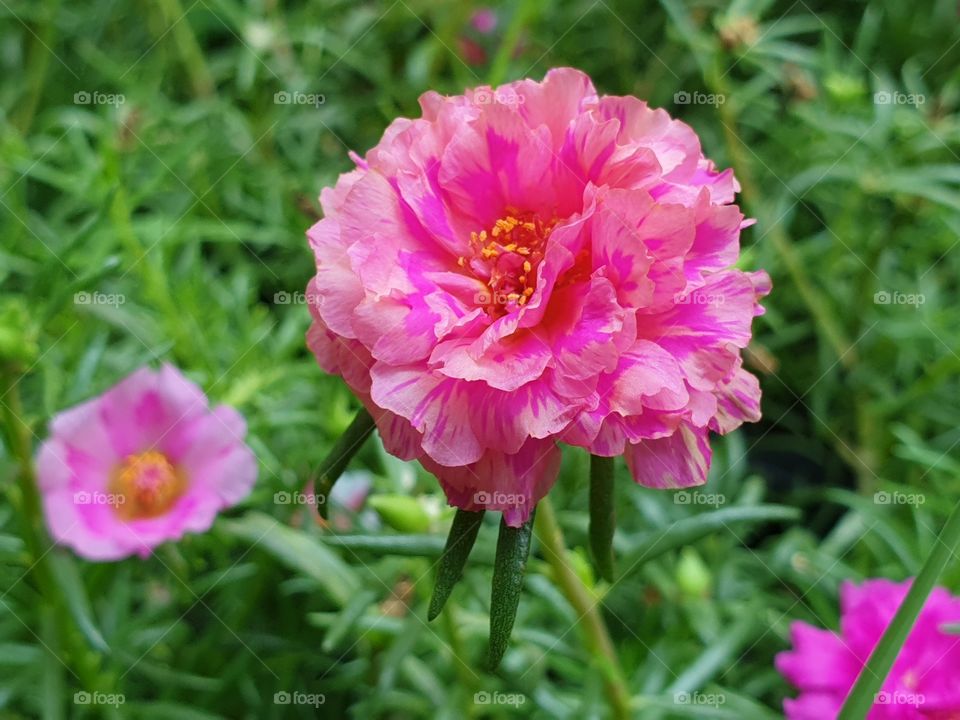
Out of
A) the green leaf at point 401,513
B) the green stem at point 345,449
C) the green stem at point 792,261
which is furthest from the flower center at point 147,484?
the green stem at point 792,261

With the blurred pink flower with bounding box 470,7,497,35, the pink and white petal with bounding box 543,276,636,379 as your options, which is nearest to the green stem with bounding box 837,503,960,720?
the pink and white petal with bounding box 543,276,636,379

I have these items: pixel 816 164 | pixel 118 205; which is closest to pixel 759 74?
pixel 816 164

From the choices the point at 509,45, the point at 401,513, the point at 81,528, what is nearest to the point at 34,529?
the point at 81,528

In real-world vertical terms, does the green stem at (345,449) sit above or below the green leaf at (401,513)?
above

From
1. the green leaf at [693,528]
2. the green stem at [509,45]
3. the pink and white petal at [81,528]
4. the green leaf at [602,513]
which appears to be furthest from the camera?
the green stem at [509,45]

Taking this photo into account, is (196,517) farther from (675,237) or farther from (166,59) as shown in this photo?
(166,59)

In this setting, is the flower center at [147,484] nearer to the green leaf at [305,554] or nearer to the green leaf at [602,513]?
the green leaf at [305,554]
